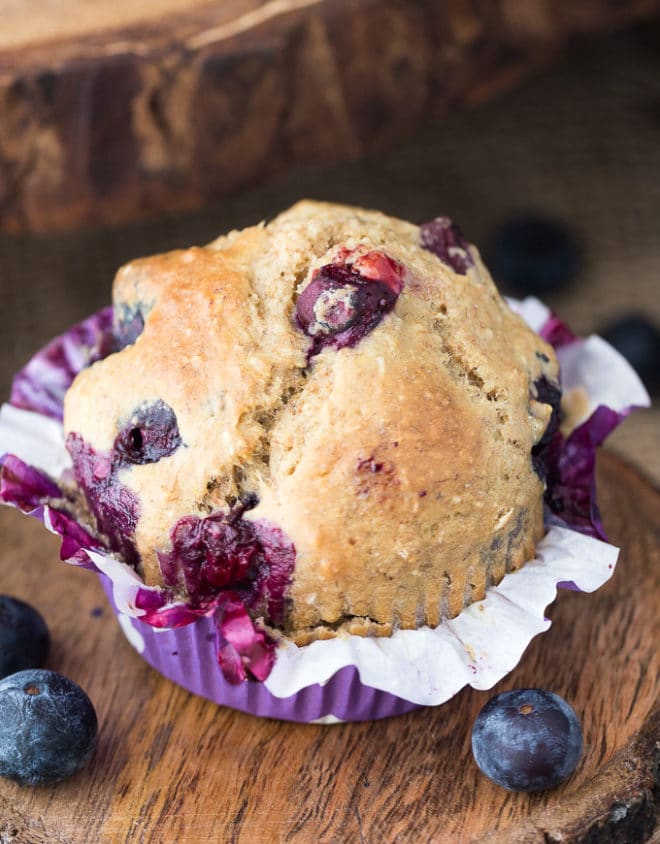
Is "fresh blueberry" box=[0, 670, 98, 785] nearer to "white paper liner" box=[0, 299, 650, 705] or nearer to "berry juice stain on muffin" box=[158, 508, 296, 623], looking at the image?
"white paper liner" box=[0, 299, 650, 705]

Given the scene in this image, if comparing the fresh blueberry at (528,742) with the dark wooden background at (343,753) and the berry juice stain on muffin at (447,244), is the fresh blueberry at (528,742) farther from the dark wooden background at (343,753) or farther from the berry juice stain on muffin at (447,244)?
the berry juice stain on muffin at (447,244)

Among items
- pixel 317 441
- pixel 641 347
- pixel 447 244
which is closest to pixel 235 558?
pixel 317 441

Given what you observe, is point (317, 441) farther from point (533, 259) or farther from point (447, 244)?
point (533, 259)

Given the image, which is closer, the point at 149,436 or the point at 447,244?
the point at 149,436

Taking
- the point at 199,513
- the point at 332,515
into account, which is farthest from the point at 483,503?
the point at 199,513

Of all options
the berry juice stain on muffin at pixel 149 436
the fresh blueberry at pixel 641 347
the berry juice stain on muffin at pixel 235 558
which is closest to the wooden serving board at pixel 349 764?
the berry juice stain on muffin at pixel 235 558

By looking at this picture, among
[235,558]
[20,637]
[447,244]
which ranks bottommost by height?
[20,637]

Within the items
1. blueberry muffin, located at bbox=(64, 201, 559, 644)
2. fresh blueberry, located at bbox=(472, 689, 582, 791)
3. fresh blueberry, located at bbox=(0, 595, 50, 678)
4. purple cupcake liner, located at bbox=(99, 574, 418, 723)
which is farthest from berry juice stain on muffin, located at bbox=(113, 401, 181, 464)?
fresh blueberry, located at bbox=(472, 689, 582, 791)
